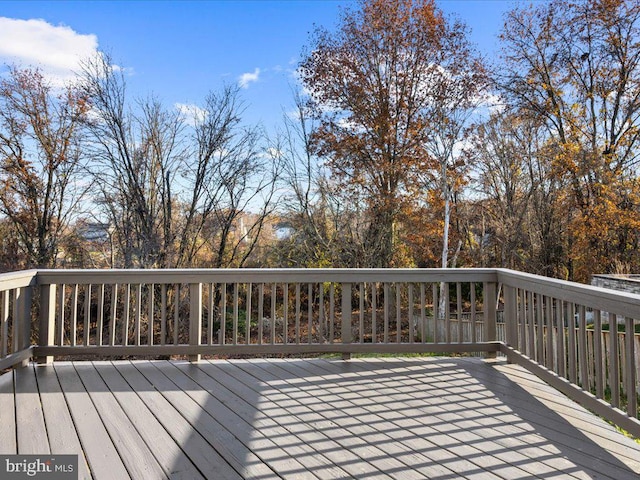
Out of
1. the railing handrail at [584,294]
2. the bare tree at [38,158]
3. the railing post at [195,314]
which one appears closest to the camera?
the railing handrail at [584,294]

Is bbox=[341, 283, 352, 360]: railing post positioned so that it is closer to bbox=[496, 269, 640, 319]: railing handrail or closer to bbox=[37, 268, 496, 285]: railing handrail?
bbox=[37, 268, 496, 285]: railing handrail

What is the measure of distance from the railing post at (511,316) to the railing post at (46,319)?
3773mm

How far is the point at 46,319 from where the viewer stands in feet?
11.6

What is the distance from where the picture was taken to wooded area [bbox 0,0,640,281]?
897cm

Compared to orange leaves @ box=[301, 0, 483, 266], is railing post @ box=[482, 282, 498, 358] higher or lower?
lower

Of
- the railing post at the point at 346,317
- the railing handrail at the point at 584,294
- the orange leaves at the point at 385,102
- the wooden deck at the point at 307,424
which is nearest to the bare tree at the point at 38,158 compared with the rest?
the orange leaves at the point at 385,102

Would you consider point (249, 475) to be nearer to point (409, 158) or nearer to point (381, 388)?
point (381, 388)

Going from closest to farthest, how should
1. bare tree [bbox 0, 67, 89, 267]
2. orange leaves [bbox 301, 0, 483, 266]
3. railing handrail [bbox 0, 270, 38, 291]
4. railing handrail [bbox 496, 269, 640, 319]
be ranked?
1. railing handrail [bbox 496, 269, 640, 319]
2. railing handrail [bbox 0, 270, 38, 291]
3. bare tree [bbox 0, 67, 89, 267]
4. orange leaves [bbox 301, 0, 483, 266]

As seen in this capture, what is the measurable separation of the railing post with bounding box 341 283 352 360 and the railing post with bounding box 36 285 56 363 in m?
2.44

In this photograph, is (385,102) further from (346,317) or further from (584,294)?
(584,294)

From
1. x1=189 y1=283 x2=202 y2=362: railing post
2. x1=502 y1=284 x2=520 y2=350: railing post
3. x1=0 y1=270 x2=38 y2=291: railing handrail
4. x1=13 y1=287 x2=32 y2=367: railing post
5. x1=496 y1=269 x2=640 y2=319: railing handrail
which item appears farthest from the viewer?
x1=189 y1=283 x2=202 y2=362: railing post

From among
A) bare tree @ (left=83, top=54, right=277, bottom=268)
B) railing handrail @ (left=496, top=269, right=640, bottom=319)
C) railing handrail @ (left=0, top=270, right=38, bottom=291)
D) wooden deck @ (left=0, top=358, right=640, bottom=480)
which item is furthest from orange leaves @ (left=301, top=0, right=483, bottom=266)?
railing handrail @ (left=0, top=270, right=38, bottom=291)

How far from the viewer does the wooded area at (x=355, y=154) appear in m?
8.97

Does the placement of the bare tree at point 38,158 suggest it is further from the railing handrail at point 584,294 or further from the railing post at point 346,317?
the railing handrail at point 584,294
